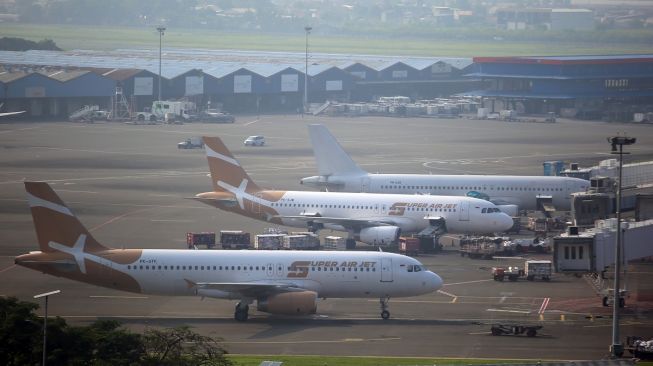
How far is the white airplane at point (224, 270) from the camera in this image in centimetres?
5969

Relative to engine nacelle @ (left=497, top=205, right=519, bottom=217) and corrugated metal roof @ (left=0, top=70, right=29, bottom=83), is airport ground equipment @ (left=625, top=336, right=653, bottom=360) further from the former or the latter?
corrugated metal roof @ (left=0, top=70, right=29, bottom=83)

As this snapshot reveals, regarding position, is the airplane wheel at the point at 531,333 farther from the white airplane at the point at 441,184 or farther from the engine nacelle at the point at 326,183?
the engine nacelle at the point at 326,183

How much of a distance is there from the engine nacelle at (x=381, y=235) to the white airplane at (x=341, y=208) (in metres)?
0.88

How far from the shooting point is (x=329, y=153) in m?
93.8

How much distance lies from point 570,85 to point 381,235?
118 metres

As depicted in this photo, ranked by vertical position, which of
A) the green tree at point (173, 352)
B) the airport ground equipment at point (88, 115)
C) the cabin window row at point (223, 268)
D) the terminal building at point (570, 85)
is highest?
the terminal building at point (570, 85)

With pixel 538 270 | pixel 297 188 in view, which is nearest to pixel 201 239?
pixel 538 270

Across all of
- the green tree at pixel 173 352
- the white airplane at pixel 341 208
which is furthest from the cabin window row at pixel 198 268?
the white airplane at pixel 341 208

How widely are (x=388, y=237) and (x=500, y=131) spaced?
89.2m

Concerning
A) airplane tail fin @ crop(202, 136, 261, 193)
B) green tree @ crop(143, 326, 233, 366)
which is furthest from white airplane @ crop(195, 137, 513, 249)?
green tree @ crop(143, 326, 233, 366)

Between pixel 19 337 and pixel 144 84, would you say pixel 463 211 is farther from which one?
pixel 144 84

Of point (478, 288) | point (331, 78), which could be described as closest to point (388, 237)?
point (478, 288)

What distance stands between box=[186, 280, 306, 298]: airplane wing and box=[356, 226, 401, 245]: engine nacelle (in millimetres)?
19489

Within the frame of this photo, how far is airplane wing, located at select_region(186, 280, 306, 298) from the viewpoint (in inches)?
2346
